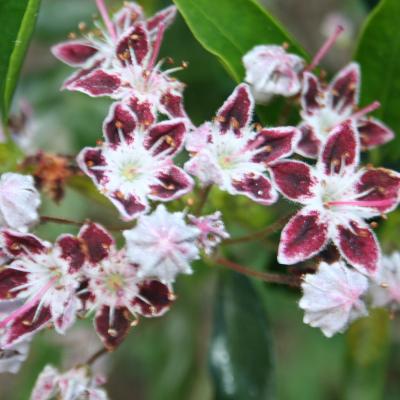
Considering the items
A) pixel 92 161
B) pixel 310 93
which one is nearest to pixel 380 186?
pixel 310 93

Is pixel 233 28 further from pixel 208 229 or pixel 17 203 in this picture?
pixel 17 203

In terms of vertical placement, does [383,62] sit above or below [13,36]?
above

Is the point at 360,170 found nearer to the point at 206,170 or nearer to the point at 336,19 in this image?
the point at 206,170

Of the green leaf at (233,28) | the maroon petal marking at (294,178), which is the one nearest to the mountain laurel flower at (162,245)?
the maroon petal marking at (294,178)

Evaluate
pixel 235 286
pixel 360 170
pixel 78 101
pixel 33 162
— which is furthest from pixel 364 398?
pixel 78 101

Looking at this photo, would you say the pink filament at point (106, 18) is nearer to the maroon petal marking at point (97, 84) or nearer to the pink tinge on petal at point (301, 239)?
the maroon petal marking at point (97, 84)
